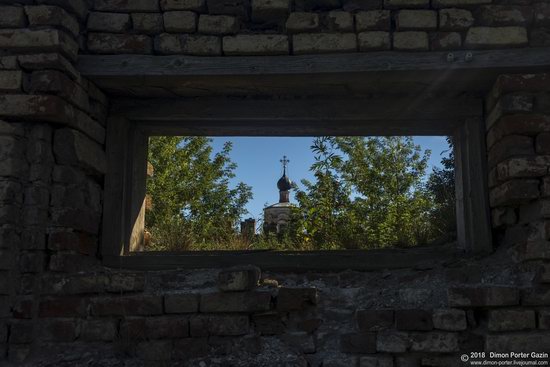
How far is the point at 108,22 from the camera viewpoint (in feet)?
10.6

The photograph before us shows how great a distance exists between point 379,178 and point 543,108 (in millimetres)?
6158

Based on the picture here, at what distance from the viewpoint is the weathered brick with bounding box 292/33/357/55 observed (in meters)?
3.10

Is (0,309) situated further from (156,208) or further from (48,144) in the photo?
(156,208)

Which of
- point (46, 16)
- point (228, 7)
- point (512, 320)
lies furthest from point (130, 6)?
point (512, 320)

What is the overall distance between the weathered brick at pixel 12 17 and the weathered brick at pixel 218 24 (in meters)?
1.10

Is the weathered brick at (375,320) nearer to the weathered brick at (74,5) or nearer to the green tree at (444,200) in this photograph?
the green tree at (444,200)

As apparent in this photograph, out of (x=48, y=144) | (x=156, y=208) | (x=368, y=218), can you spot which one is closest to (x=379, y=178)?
(x=368, y=218)

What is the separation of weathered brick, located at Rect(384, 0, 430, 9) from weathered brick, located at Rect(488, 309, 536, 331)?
197 centimetres

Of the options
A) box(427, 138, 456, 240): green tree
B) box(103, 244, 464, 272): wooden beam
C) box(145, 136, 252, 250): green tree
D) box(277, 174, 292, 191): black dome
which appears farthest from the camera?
box(277, 174, 292, 191): black dome

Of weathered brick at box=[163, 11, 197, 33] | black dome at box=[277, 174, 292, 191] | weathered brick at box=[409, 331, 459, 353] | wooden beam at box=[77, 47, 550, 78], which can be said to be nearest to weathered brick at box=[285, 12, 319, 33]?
wooden beam at box=[77, 47, 550, 78]

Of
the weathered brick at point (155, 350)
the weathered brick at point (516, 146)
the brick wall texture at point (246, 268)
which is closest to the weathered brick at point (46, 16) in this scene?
the brick wall texture at point (246, 268)

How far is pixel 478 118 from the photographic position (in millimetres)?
3369

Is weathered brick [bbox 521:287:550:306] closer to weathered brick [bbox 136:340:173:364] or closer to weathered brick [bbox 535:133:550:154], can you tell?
weathered brick [bbox 535:133:550:154]

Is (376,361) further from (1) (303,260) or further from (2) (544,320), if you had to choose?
(2) (544,320)
